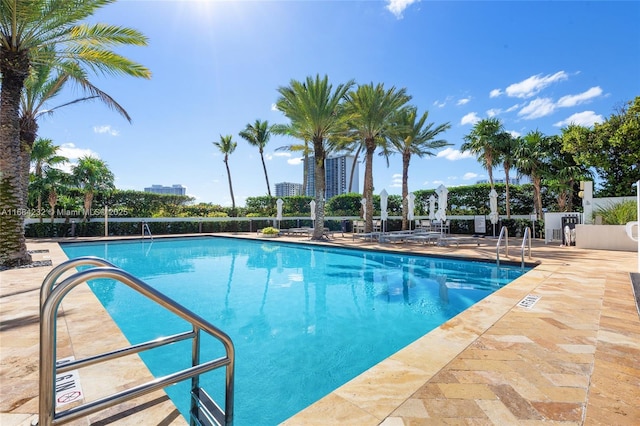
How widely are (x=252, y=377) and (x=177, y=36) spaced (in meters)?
13.8

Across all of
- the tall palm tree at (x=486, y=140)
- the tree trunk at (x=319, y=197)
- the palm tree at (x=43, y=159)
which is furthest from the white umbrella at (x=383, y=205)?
the palm tree at (x=43, y=159)

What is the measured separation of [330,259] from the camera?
11750mm

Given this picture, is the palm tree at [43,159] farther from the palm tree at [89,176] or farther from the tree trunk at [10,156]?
the tree trunk at [10,156]

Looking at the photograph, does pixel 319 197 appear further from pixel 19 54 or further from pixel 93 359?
pixel 93 359

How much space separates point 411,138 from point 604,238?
10895 mm

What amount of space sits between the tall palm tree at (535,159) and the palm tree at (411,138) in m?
4.62

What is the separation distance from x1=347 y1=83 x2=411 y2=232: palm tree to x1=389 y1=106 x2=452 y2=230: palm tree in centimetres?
146

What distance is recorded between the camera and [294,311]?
5.82 meters

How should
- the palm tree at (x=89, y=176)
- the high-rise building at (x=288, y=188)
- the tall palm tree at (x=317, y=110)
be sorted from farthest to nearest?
the high-rise building at (x=288, y=188) → the palm tree at (x=89, y=176) → the tall palm tree at (x=317, y=110)

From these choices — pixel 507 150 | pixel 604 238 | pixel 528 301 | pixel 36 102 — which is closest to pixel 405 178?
pixel 507 150

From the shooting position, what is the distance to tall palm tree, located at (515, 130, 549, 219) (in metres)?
18.9

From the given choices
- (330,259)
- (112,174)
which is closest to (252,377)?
(330,259)

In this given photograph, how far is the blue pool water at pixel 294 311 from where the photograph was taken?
3406 mm

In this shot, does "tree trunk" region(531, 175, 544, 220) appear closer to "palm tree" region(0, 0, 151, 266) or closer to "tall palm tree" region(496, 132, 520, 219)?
"tall palm tree" region(496, 132, 520, 219)
